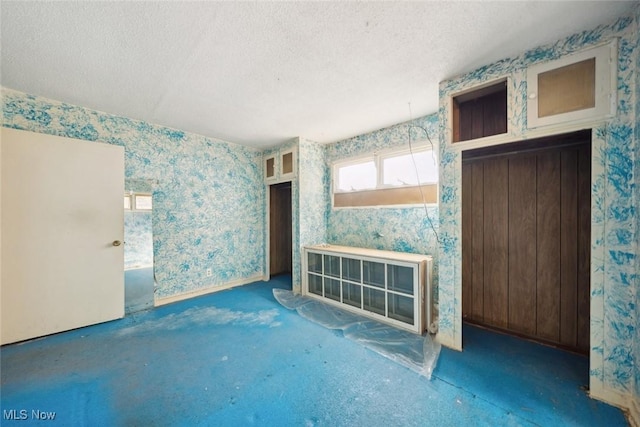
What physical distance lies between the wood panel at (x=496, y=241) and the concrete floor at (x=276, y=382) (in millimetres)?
260

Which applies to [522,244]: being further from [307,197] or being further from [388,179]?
[307,197]

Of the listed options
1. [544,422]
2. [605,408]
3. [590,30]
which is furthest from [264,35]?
[605,408]

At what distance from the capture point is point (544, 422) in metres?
1.36

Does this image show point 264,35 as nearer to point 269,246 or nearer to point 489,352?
point 489,352

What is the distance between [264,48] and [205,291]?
3392mm

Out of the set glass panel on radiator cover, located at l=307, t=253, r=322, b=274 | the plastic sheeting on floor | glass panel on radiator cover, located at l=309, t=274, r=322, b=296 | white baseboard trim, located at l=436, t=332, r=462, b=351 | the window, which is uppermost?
the window

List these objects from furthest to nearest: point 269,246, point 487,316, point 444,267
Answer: point 269,246
point 487,316
point 444,267

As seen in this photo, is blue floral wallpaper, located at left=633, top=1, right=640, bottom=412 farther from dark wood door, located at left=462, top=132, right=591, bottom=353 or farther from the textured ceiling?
dark wood door, located at left=462, top=132, right=591, bottom=353

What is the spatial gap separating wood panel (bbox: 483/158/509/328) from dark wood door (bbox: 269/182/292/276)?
310 cm

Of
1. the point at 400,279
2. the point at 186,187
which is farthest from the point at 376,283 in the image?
the point at 186,187

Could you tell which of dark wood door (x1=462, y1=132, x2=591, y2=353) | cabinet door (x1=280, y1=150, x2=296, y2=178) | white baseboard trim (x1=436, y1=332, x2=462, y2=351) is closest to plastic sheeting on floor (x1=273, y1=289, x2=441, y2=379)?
white baseboard trim (x1=436, y1=332, x2=462, y2=351)

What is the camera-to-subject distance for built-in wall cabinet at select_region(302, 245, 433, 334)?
2400mm

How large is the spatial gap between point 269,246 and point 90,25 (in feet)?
11.3

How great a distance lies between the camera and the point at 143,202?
3.02 m
